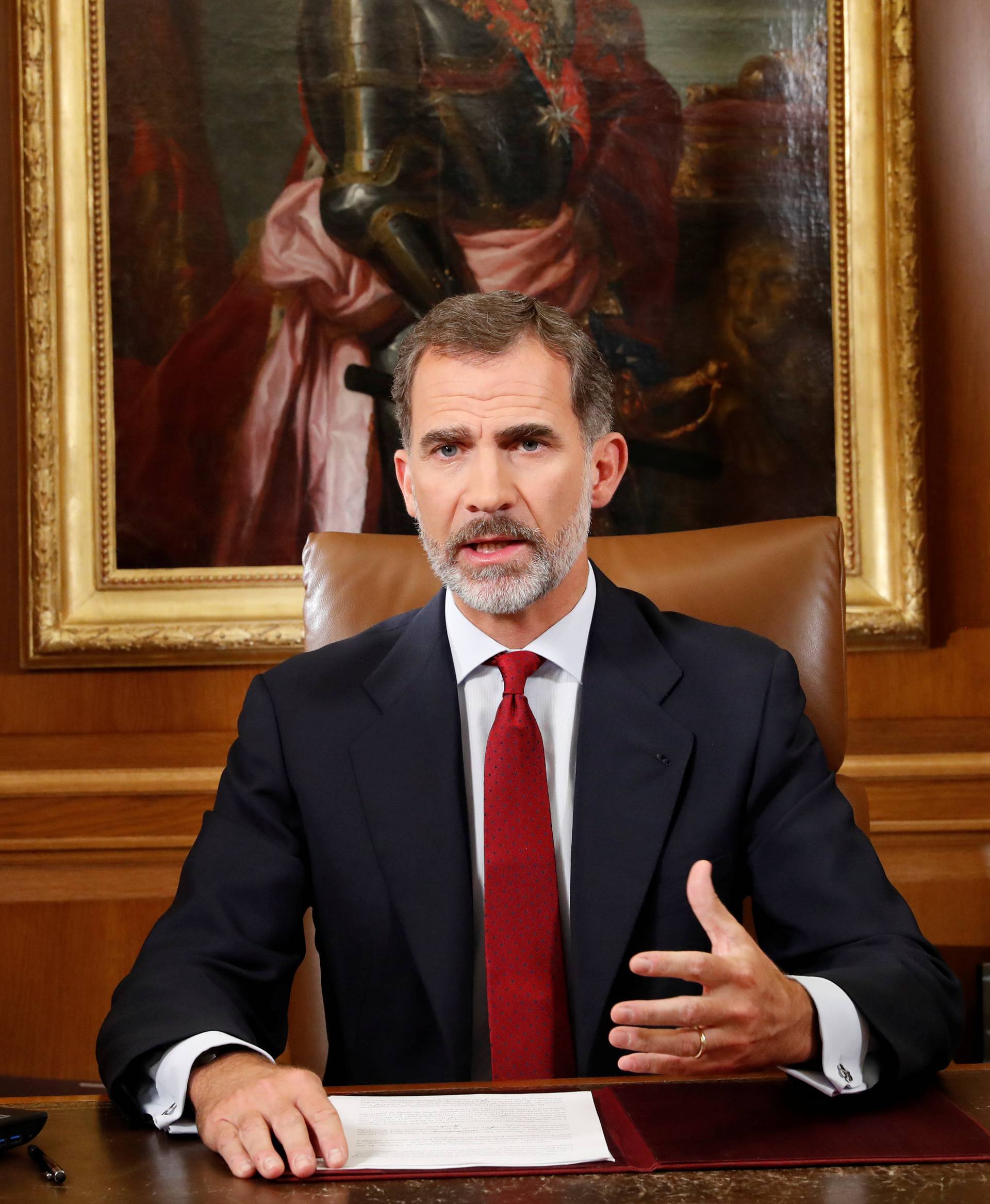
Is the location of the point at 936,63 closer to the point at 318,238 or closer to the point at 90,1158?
the point at 318,238

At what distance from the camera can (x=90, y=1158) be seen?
3.62ft

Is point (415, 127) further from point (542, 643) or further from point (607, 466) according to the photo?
point (542, 643)

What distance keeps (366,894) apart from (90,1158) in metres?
0.59

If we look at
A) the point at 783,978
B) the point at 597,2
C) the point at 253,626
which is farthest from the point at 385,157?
the point at 783,978

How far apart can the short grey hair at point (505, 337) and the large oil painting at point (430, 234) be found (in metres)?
1.10

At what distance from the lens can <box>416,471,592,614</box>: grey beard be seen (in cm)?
174

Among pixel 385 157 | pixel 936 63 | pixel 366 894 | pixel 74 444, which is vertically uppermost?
pixel 936 63

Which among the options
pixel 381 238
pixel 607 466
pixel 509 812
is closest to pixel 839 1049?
pixel 509 812

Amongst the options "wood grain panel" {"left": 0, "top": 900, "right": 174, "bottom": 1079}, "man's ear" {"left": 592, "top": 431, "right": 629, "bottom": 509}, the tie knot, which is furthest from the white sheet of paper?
"wood grain panel" {"left": 0, "top": 900, "right": 174, "bottom": 1079}

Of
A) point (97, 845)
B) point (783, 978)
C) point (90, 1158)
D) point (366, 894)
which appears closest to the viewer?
point (90, 1158)

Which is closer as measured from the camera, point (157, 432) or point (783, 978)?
point (783, 978)

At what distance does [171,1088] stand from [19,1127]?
15cm

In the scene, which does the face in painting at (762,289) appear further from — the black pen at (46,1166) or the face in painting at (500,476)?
the black pen at (46,1166)

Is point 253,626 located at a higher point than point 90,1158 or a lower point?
higher
